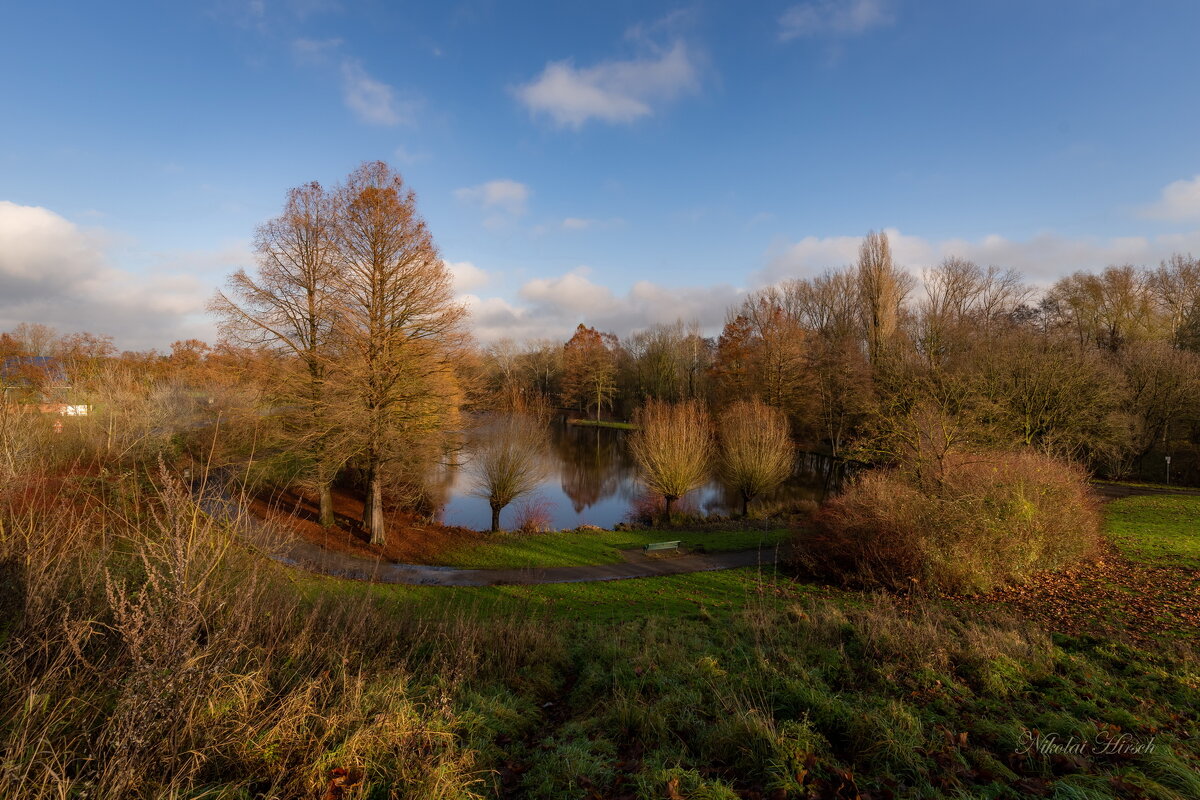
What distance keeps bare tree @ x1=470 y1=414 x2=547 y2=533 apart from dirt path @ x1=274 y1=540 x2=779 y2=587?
5103 mm

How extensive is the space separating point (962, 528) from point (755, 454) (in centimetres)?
1162

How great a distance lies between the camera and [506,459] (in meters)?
20.0

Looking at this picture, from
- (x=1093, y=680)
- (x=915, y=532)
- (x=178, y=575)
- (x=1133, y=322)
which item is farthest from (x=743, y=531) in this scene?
(x=1133, y=322)

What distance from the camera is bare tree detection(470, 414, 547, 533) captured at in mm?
20047

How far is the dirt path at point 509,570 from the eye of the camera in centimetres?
1364

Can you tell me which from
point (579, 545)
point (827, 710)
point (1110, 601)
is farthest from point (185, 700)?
point (579, 545)

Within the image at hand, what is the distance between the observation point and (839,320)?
151 ft

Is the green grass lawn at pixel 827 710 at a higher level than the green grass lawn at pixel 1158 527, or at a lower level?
higher

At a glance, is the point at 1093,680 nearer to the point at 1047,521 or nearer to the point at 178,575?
the point at 1047,521

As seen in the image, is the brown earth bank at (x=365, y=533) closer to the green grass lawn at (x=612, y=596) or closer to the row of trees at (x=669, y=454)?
the row of trees at (x=669, y=454)


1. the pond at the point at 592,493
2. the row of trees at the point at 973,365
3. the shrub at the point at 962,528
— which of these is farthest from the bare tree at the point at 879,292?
the shrub at the point at 962,528

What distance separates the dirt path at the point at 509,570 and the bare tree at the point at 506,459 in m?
5.10

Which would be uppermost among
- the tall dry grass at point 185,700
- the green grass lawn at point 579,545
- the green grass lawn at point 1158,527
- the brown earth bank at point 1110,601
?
the tall dry grass at point 185,700

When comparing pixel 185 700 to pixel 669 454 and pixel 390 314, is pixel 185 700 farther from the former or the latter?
pixel 669 454
